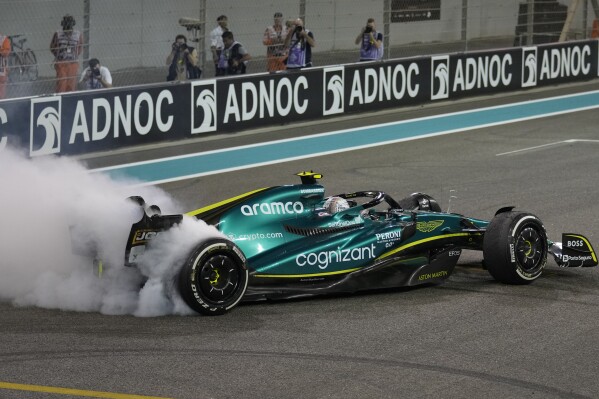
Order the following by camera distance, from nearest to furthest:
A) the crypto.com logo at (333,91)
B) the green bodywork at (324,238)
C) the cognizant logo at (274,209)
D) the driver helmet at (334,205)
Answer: the green bodywork at (324,238)
the cognizant logo at (274,209)
the driver helmet at (334,205)
the crypto.com logo at (333,91)

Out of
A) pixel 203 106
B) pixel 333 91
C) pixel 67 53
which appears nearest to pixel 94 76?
pixel 67 53

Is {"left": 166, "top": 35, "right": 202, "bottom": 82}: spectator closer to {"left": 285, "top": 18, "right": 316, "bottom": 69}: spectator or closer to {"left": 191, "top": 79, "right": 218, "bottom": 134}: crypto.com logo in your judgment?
{"left": 191, "top": 79, "right": 218, "bottom": 134}: crypto.com logo

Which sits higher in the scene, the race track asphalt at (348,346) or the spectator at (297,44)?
the spectator at (297,44)

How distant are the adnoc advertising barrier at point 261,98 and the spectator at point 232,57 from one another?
0.41 meters

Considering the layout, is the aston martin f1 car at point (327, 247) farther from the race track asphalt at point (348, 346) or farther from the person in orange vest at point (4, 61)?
the person in orange vest at point (4, 61)

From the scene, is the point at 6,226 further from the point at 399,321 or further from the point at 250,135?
the point at 250,135

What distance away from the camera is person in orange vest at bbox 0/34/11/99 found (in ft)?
52.9

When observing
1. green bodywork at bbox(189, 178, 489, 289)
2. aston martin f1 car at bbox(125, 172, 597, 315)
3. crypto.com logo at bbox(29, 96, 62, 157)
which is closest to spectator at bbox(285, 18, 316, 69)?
crypto.com logo at bbox(29, 96, 62, 157)

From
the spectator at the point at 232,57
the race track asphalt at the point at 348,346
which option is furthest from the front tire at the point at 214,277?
the spectator at the point at 232,57

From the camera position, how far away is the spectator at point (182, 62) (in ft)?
60.7

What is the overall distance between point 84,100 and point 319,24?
19.5 feet

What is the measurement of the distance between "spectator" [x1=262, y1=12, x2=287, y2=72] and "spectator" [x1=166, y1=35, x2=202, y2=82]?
1.86 meters

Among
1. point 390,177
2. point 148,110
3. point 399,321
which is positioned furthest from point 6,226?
point 148,110

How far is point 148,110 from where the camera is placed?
58.3 ft
